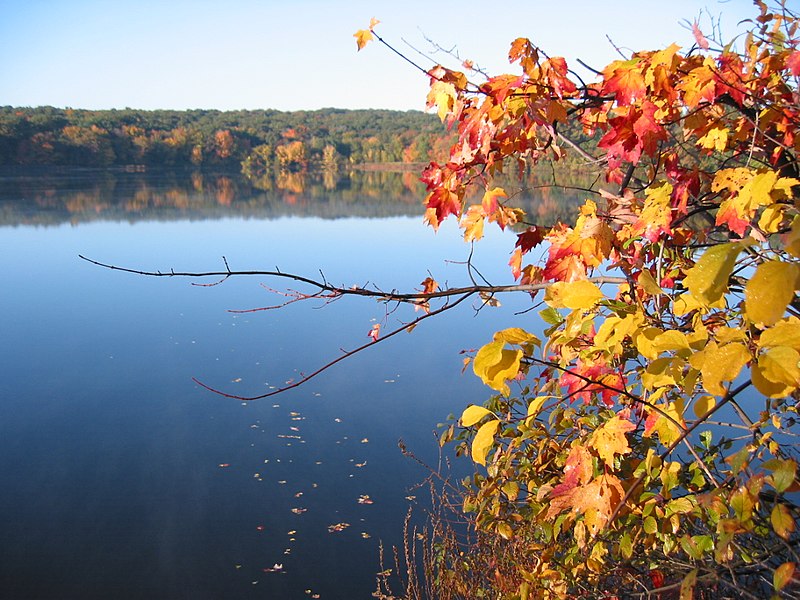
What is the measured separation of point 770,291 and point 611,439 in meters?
0.70

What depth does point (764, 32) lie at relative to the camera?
67.4 inches

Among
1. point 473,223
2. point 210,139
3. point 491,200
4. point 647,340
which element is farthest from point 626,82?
point 210,139

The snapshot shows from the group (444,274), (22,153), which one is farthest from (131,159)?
(444,274)

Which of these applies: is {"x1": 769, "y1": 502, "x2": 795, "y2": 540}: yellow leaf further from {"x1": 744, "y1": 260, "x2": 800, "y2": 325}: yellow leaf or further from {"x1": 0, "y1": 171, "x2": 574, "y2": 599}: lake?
{"x1": 0, "y1": 171, "x2": 574, "y2": 599}: lake

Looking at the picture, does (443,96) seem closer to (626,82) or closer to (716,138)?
(626,82)

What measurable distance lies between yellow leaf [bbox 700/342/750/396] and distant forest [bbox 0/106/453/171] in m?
48.1

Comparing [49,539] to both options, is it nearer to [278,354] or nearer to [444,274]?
[278,354]

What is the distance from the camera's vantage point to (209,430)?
5.98 metres

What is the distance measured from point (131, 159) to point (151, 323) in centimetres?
5714

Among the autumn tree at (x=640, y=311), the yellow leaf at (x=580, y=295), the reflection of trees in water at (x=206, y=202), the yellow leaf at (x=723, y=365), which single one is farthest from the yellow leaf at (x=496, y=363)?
the reflection of trees in water at (x=206, y=202)

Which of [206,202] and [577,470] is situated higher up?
[577,470]

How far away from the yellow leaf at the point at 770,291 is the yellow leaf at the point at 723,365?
13 cm

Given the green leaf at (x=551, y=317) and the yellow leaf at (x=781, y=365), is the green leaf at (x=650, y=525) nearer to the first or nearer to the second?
the green leaf at (x=551, y=317)

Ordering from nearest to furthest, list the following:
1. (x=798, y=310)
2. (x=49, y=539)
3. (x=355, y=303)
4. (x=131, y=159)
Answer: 1. (x=798, y=310)
2. (x=49, y=539)
3. (x=355, y=303)
4. (x=131, y=159)
